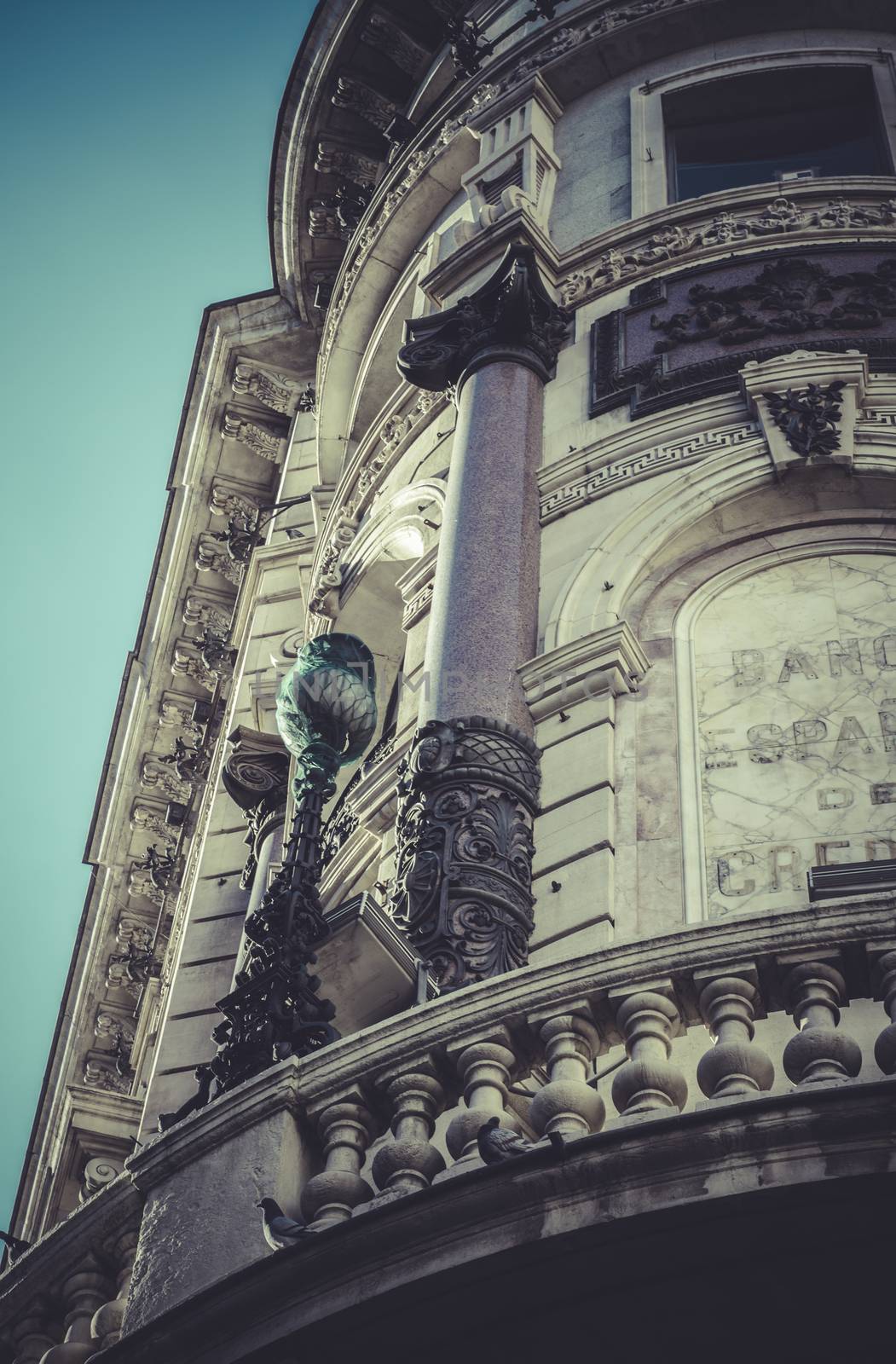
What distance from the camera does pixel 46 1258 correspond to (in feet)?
30.7

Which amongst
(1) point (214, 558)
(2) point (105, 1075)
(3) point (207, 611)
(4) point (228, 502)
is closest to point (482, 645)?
(2) point (105, 1075)

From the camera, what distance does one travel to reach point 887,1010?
750 cm

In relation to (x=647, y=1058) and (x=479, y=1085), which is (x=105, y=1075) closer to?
(x=479, y=1085)

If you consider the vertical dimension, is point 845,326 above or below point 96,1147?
above

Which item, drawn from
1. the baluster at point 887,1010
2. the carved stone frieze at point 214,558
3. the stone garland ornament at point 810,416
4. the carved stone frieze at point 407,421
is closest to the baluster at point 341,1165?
the baluster at point 887,1010

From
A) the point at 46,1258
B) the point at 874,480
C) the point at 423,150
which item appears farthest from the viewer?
the point at 423,150

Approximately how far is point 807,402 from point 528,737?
370 cm

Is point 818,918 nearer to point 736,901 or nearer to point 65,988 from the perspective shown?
point 736,901

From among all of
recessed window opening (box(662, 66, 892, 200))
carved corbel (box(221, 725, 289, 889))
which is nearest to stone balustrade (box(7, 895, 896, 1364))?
carved corbel (box(221, 725, 289, 889))

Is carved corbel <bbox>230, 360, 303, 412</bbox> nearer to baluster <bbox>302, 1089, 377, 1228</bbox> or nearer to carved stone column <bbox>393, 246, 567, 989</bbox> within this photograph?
carved stone column <bbox>393, 246, 567, 989</bbox>

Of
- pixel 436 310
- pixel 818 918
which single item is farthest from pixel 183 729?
pixel 818 918

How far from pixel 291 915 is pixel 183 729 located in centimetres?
1801

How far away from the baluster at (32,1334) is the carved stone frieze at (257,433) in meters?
20.3

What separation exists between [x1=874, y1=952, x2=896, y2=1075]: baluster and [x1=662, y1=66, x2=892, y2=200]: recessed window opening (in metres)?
12.3
